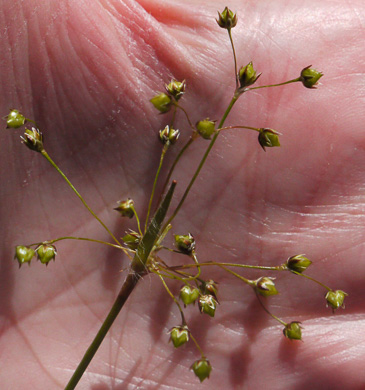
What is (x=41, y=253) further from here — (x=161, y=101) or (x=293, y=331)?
(x=293, y=331)

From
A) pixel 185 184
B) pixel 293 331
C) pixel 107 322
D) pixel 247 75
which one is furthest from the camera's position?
pixel 185 184

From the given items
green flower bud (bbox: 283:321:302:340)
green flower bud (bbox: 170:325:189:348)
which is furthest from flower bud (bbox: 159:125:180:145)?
green flower bud (bbox: 283:321:302:340)

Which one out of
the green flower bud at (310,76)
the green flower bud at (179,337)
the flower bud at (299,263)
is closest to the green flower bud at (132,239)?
the green flower bud at (179,337)

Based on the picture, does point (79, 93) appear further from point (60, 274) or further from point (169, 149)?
point (60, 274)

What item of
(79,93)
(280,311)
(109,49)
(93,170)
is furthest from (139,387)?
(109,49)

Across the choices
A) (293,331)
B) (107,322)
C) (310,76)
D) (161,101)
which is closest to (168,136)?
(161,101)

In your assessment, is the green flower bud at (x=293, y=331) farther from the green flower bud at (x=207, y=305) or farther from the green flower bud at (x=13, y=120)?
the green flower bud at (x=13, y=120)
